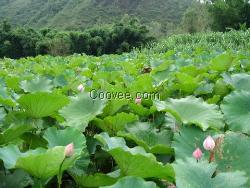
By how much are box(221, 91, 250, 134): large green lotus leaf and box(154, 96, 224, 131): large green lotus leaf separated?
3cm

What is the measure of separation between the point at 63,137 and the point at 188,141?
32cm

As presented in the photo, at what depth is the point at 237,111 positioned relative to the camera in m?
1.22

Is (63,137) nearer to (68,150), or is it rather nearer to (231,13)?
(68,150)

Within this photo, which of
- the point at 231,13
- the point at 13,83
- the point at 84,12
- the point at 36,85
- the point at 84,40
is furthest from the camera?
the point at 84,12

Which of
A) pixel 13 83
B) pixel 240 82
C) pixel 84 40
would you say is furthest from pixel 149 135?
pixel 84 40

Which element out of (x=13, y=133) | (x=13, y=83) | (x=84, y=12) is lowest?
(x=84, y=12)

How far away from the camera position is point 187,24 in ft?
125

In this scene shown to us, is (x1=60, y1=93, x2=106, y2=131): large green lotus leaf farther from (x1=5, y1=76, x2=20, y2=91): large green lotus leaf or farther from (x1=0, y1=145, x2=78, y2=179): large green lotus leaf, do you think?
(x1=5, y1=76, x2=20, y2=91): large green lotus leaf

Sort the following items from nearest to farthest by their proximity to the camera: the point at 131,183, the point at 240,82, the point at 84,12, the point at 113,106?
the point at 131,183, the point at 113,106, the point at 240,82, the point at 84,12

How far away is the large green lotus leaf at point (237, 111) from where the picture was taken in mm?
1176

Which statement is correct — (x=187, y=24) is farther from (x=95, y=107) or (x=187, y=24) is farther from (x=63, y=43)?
(x=95, y=107)

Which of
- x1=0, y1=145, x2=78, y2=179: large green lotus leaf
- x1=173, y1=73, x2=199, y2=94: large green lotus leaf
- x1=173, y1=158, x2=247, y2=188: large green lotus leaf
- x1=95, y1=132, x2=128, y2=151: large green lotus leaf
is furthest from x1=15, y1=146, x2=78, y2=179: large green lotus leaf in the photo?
x1=173, y1=73, x2=199, y2=94: large green lotus leaf

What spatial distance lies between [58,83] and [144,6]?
5641 centimetres

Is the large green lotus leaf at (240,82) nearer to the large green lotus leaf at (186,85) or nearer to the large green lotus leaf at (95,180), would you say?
the large green lotus leaf at (186,85)
